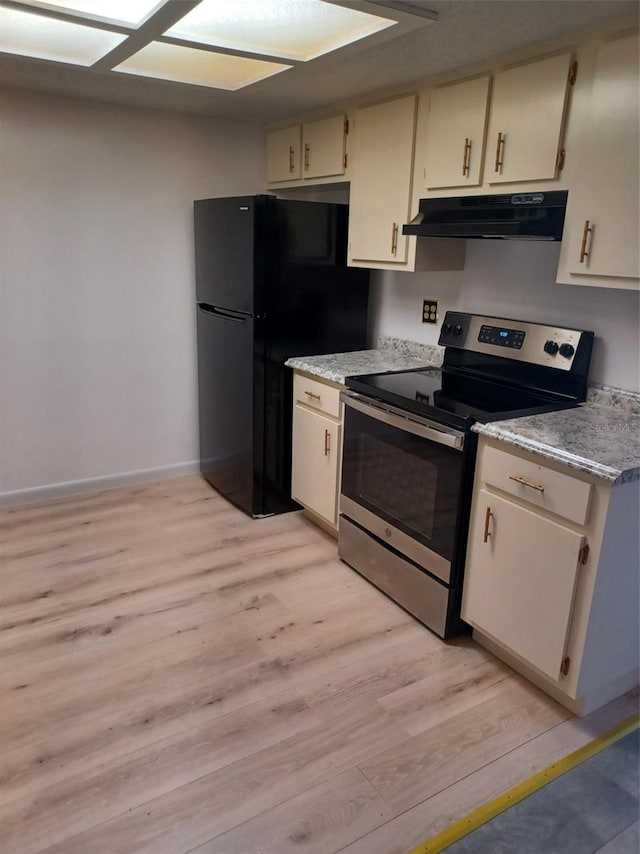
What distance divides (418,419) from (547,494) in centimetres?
58

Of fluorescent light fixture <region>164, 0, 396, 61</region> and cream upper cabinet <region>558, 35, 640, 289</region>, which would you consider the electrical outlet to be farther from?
fluorescent light fixture <region>164, 0, 396, 61</region>

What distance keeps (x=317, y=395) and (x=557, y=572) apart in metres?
1.46

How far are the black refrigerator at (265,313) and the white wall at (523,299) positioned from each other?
278 mm

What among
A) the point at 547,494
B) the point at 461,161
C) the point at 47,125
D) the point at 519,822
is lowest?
the point at 519,822

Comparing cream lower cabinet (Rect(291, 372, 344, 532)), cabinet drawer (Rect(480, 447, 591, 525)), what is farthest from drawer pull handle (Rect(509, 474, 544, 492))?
cream lower cabinet (Rect(291, 372, 344, 532))

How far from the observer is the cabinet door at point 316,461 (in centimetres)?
300

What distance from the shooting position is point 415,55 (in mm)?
2301

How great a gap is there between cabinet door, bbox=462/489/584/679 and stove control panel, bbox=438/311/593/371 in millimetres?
686

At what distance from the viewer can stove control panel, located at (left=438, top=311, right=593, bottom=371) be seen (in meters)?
2.43

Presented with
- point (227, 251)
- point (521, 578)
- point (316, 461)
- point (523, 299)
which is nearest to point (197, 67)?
point (227, 251)

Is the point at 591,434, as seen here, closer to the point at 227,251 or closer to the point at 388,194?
the point at 388,194

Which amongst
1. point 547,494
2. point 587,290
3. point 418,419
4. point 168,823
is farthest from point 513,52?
point 168,823

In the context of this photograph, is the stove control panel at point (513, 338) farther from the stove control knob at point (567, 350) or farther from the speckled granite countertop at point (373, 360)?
the speckled granite countertop at point (373, 360)

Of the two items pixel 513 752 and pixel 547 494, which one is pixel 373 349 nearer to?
pixel 547 494
